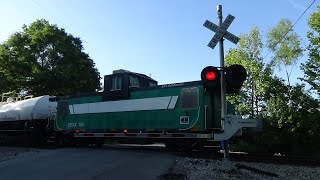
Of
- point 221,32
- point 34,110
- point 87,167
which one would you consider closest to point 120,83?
point 87,167

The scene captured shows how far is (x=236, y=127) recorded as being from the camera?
13609 mm

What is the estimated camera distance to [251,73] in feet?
118

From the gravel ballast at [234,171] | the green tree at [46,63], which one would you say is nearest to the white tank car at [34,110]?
the gravel ballast at [234,171]

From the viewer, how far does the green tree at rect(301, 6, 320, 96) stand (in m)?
29.9

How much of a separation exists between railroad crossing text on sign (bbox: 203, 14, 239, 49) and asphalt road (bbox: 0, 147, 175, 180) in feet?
12.5

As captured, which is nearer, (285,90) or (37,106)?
(37,106)

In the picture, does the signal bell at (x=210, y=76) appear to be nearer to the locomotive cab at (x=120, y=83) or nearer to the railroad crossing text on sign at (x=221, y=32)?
the railroad crossing text on sign at (x=221, y=32)

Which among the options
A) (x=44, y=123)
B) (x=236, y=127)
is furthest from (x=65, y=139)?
(x=236, y=127)

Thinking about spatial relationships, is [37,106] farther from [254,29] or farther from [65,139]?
[254,29]

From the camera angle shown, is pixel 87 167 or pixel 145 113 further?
pixel 145 113

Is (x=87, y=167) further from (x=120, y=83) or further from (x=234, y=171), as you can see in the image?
(x=120, y=83)

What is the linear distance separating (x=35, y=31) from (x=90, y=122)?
30243mm

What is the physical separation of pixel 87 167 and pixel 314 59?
22.9 meters

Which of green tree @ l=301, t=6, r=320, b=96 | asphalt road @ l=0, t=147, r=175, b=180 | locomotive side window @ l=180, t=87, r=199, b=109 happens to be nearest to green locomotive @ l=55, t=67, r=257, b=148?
locomotive side window @ l=180, t=87, r=199, b=109
